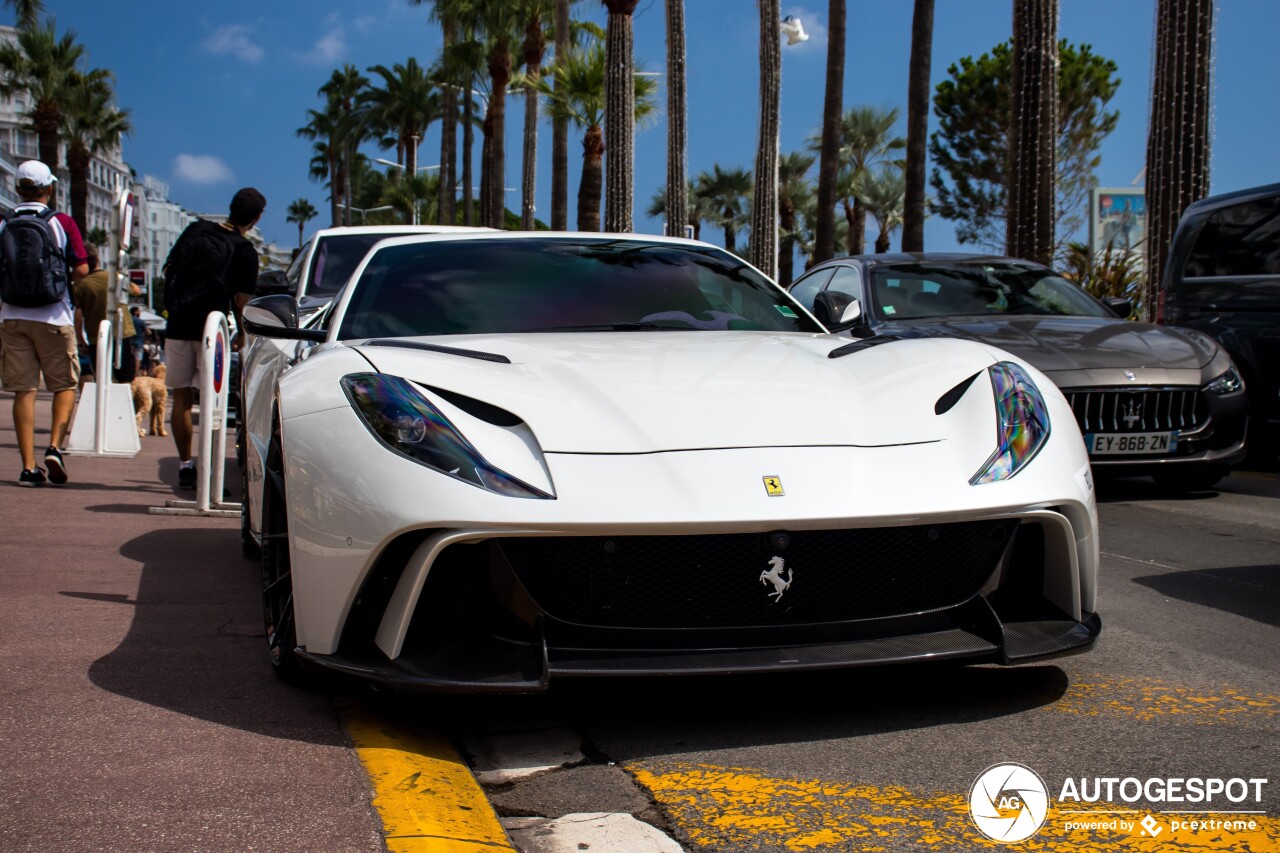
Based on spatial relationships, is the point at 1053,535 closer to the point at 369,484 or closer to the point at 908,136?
the point at 369,484

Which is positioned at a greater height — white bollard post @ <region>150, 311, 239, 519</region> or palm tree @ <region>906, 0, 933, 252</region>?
palm tree @ <region>906, 0, 933, 252</region>

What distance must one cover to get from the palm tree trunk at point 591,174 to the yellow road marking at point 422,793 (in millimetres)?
23718

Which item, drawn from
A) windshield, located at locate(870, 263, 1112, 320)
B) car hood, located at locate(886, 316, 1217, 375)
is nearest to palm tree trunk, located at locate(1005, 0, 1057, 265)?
windshield, located at locate(870, 263, 1112, 320)

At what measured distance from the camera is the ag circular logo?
2400 mm

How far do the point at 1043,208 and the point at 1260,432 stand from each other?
5387mm

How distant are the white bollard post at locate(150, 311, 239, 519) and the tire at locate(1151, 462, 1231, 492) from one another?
4.99 m

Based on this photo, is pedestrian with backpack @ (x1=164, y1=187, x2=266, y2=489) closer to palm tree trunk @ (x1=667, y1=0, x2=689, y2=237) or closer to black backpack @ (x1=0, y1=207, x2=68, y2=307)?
black backpack @ (x1=0, y1=207, x2=68, y2=307)

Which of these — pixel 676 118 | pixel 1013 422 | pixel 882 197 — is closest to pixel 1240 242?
pixel 1013 422

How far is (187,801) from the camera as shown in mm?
2441

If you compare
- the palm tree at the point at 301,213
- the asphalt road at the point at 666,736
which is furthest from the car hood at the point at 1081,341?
the palm tree at the point at 301,213

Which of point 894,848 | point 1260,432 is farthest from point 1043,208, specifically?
point 894,848

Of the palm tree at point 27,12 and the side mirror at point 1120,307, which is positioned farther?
the palm tree at point 27,12

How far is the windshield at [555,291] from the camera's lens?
4051mm

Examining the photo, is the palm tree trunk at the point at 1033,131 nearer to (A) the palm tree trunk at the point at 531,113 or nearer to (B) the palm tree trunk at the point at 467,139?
Result: (A) the palm tree trunk at the point at 531,113
